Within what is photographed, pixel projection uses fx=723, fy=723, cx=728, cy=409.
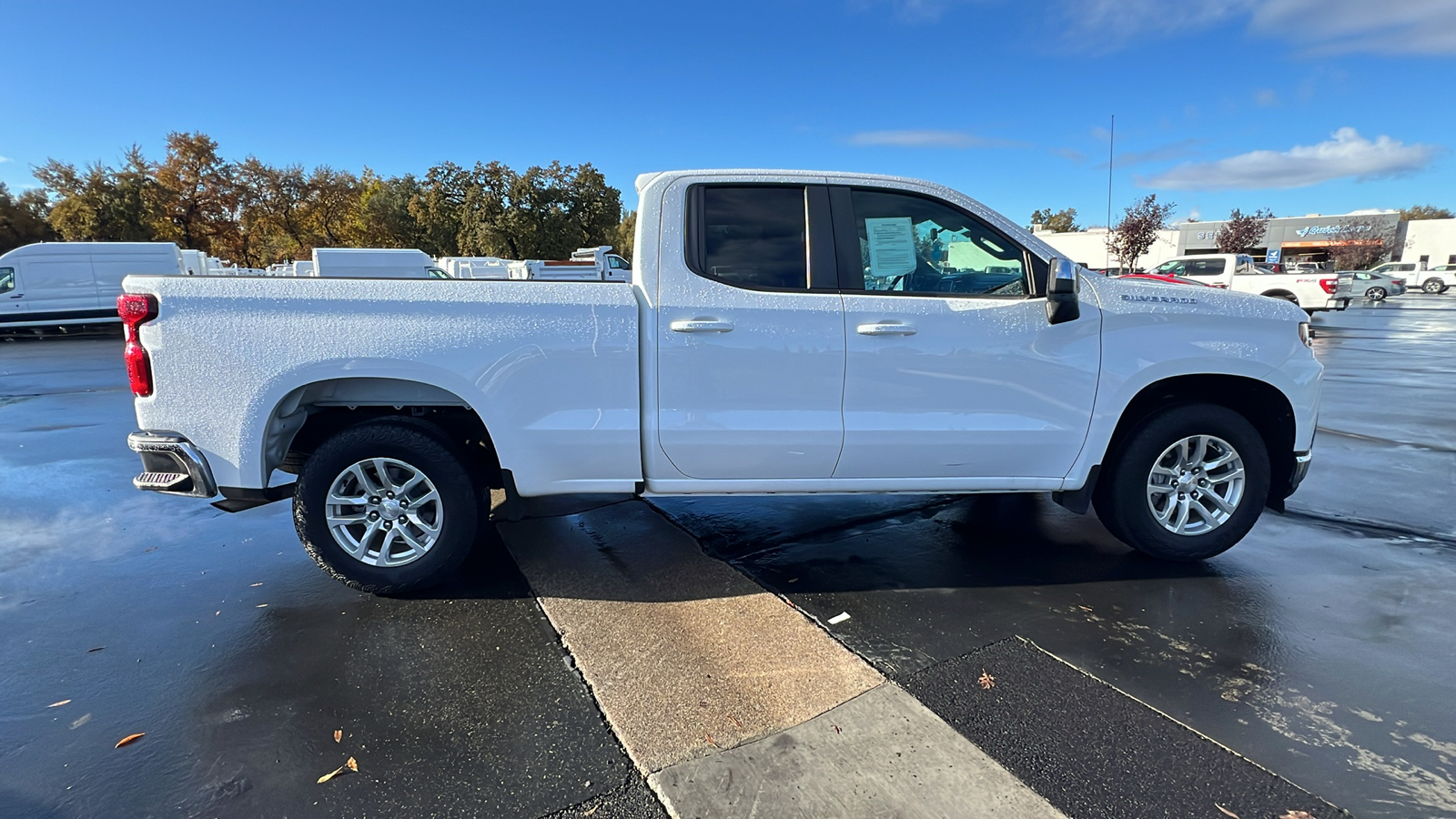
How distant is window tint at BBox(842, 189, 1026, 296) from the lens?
3627mm

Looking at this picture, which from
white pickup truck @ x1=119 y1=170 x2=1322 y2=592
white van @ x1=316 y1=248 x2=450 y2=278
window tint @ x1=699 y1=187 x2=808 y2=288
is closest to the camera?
white pickup truck @ x1=119 y1=170 x2=1322 y2=592

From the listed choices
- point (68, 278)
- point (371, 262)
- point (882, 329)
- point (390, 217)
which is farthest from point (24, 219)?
point (882, 329)

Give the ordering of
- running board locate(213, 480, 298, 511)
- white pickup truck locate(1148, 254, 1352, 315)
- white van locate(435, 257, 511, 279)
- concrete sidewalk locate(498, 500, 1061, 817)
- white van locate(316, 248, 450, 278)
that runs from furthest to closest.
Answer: white van locate(435, 257, 511, 279) → white van locate(316, 248, 450, 278) → white pickup truck locate(1148, 254, 1352, 315) → running board locate(213, 480, 298, 511) → concrete sidewalk locate(498, 500, 1061, 817)

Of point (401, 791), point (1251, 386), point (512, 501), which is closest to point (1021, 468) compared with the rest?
point (1251, 386)

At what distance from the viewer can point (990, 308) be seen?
3.53 metres

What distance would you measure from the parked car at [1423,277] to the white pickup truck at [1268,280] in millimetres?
26974

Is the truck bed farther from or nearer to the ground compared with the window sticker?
nearer to the ground

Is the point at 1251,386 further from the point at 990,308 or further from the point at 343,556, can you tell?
the point at 343,556

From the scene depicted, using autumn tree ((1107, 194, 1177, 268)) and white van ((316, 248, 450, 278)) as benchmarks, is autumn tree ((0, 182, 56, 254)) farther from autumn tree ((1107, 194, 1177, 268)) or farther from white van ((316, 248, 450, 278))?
autumn tree ((1107, 194, 1177, 268))

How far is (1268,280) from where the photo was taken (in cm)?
2119

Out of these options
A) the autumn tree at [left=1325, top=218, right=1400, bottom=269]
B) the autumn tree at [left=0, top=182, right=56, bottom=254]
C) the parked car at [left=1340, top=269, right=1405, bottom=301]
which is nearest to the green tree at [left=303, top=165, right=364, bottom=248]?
the autumn tree at [left=0, top=182, right=56, bottom=254]

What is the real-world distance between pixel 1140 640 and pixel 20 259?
26461 millimetres

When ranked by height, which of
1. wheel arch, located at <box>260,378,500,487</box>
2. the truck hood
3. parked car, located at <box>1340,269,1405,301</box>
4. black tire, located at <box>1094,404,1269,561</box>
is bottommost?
black tire, located at <box>1094,404,1269,561</box>

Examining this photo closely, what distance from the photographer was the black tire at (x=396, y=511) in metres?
3.42
